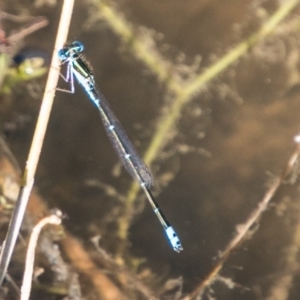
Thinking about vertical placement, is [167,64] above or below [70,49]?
above

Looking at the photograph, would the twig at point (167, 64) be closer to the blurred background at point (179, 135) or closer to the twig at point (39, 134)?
the blurred background at point (179, 135)

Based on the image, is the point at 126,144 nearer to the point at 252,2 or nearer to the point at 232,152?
the point at 232,152

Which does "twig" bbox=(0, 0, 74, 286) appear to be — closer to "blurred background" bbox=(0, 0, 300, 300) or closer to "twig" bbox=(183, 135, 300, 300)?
"blurred background" bbox=(0, 0, 300, 300)

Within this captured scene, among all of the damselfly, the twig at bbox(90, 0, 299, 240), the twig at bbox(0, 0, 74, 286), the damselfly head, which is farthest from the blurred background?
the twig at bbox(0, 0, 74, 286)

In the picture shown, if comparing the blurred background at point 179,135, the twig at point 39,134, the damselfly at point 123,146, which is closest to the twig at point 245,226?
the blurred background at point 179,135

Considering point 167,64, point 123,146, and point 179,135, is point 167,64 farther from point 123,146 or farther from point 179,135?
point 123,146

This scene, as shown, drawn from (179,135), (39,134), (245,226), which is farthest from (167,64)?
(39,134)

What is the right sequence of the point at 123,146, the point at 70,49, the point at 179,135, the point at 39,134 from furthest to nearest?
the point at 179,135, the point at 123,146, the point at 70,49, the point at 39,134
